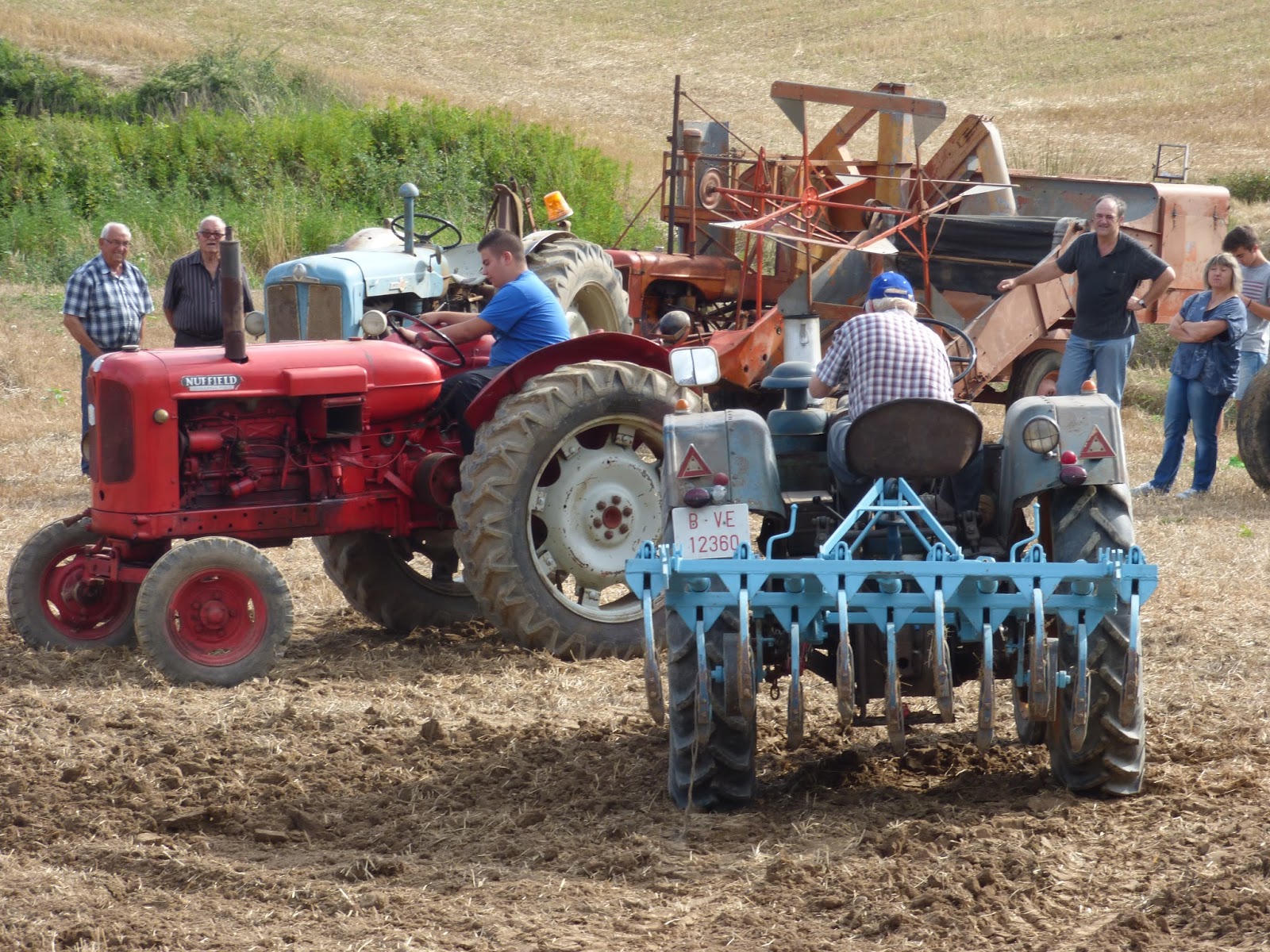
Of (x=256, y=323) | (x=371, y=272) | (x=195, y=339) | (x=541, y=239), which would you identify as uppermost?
(x=541, y=239)

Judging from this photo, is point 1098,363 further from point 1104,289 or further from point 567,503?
point 567,503

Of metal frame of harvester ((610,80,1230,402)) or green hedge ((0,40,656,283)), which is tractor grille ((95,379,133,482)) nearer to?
metal frame of harvester ((610,80,1230,402))

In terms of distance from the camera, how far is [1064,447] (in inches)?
181

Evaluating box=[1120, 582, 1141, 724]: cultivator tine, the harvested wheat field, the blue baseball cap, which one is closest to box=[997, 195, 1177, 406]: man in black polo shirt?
the harvested wheat field

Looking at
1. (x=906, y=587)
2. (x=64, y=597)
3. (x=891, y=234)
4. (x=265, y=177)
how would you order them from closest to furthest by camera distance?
(x=906, y=587)
(x=64, y=597)
(x=891, y=234)
(x=265, y=177)

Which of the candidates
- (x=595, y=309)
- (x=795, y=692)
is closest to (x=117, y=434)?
(x=795, y=692)

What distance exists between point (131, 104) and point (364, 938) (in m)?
24.5

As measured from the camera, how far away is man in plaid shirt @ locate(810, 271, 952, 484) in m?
4.60

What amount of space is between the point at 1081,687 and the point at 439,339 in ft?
11.9

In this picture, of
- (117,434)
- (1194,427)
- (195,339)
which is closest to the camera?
(117,434)

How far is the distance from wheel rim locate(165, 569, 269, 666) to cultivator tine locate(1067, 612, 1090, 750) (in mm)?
3077

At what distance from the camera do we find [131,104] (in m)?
26.0

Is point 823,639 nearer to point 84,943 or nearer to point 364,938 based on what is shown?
point 364,938

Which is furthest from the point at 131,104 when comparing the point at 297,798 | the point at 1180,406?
the point at 297,798
